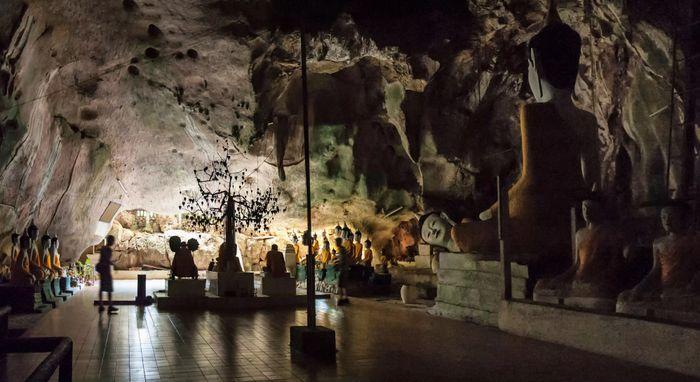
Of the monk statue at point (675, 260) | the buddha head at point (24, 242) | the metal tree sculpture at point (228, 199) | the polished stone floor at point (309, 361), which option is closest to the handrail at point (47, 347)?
the polished stone floor at point (309, 361)

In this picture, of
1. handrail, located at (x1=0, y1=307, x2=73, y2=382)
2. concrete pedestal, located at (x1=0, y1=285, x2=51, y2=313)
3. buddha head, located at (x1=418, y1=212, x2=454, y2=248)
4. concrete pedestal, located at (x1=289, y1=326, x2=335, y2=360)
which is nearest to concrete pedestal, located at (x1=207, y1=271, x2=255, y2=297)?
concrete pedestal, located at (x1=0, y1=285, x2=51, y2=313)

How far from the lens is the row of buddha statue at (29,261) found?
11.3 metres

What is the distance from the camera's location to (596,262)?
25.0ft

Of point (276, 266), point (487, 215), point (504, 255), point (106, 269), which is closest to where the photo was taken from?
point (504, 255)

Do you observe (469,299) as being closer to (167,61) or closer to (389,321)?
(389,321)

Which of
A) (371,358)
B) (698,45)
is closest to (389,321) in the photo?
(371,358)

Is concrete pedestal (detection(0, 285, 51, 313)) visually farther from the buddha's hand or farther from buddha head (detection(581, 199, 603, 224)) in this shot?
buddha head (detection(581, 199, 603, 224))

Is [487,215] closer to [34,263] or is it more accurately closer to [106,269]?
[106,269]

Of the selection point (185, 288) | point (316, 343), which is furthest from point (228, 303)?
point (316, 343)

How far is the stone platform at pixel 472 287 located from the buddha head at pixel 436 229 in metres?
2.35

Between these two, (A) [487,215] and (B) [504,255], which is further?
(A) [487,215]

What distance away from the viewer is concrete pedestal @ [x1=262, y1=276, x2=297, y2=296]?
44.8ft

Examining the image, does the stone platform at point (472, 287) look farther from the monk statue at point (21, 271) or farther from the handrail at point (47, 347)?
the monk statue at point (21, 271)

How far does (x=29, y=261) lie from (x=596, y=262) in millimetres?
10509
